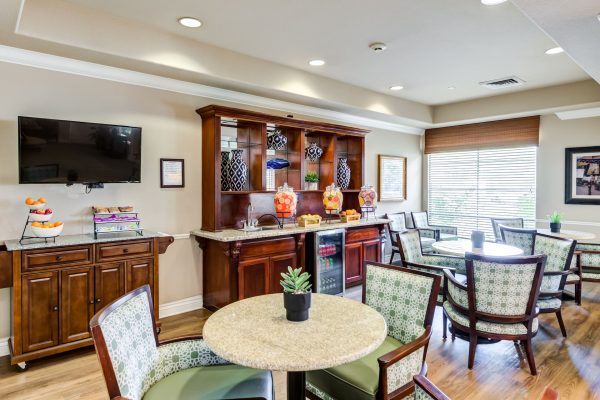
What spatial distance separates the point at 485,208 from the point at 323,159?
3.29 meters

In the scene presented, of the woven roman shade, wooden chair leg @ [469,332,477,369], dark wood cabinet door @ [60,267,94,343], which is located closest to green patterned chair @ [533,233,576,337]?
wooden chair leg @ [469,332,477,369]

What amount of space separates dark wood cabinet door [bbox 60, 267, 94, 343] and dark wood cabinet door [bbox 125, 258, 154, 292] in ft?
0.91

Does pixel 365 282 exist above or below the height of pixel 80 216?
below

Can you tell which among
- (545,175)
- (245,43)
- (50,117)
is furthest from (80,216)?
(545,175)

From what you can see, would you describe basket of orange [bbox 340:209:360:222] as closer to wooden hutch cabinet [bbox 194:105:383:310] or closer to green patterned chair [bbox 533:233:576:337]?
wooden hutch cabinet [bbox 194:105:383:310]

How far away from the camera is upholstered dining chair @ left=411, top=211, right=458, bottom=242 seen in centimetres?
612

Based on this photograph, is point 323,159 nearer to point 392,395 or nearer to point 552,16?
point 552,16

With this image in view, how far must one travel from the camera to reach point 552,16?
2.33 m

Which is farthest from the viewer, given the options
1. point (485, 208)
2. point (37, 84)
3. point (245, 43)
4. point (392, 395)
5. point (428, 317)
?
point (485, 208)

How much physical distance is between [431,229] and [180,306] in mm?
4156

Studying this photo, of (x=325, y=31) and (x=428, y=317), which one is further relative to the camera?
(x=325, y=31)

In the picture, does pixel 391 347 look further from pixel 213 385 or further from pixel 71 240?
pixel 71 240

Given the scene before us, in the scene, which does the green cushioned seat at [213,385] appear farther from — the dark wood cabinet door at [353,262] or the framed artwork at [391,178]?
the framed artwork at [391,178]

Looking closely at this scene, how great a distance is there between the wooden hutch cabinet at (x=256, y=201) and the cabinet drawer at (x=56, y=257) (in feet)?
3.90
